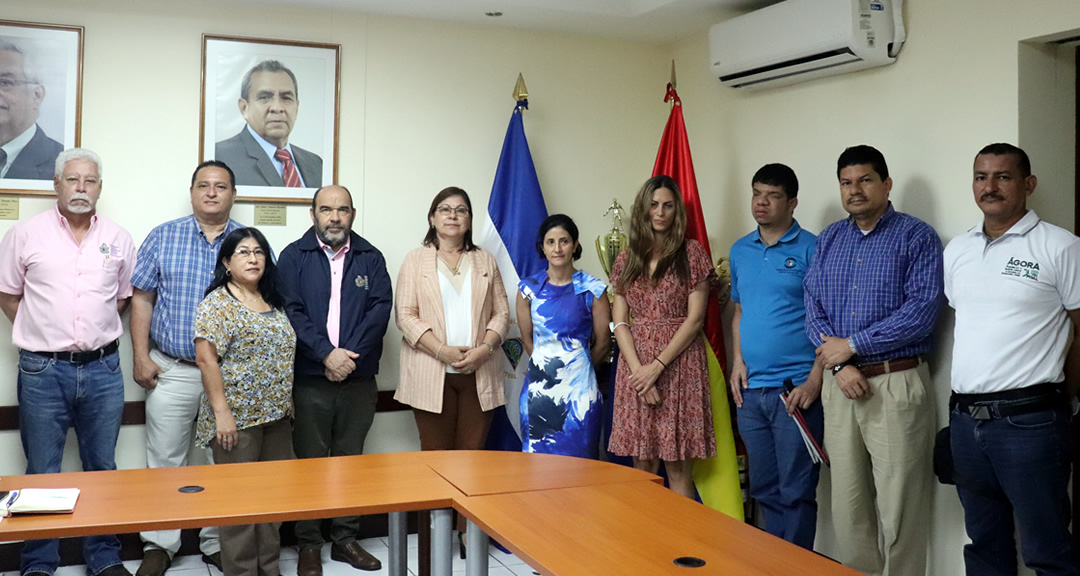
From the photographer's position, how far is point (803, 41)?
404cm

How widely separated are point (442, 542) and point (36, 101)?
3028 millimetres

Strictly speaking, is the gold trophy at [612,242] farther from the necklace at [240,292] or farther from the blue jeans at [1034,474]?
the blue jeans at [1034,474]

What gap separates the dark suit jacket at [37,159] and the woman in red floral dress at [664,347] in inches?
104

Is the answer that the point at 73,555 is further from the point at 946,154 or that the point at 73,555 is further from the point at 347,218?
the point at 946,154

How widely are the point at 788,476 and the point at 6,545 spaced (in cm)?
342

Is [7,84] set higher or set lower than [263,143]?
higher

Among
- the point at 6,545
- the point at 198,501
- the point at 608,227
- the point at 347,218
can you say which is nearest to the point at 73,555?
the point at 6,545

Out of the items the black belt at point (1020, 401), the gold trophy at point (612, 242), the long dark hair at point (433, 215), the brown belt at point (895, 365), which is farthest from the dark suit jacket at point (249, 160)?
the black belt at point (1020, 401)

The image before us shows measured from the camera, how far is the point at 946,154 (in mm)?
3604

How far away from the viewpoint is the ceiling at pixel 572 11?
4543mm

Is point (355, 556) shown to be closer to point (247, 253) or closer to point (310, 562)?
point (310, 562)

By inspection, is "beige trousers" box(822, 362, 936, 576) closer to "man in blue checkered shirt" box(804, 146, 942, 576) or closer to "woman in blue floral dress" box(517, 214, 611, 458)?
"man in blue checkered shirt" box(804, 146, 942, 576)

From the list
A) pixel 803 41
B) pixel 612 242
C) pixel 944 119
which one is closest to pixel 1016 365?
pixel 944 119

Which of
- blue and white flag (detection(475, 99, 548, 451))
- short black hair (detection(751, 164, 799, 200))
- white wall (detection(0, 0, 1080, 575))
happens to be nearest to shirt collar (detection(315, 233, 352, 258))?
white wall (detection(0, 0, 1080, 575))
